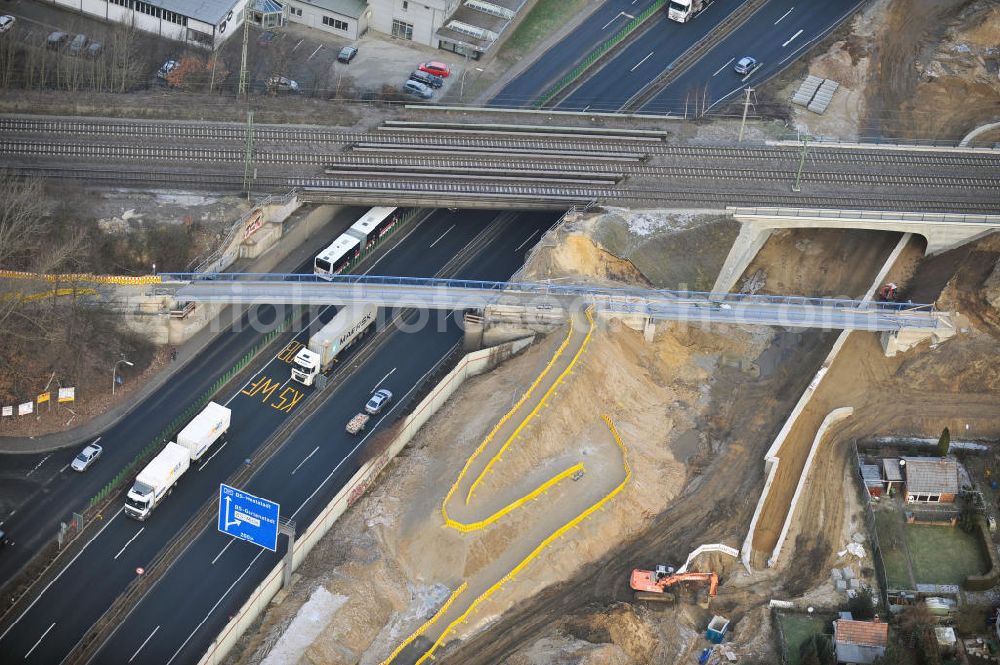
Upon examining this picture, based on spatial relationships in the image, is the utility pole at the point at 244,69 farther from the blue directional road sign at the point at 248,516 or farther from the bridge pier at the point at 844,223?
the blue directional road sign at the point at 248,516

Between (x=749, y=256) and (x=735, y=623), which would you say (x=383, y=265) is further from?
(x=735, y=623)

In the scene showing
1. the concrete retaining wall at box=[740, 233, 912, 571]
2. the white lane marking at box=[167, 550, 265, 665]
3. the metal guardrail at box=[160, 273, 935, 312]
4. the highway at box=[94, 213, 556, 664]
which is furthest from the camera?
the metal guardrail at box=[160, 273, 935, 312]

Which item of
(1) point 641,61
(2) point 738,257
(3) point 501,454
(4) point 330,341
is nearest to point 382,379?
(4) point 330,341

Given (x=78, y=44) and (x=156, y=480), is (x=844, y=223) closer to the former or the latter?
(x=156, y=480)

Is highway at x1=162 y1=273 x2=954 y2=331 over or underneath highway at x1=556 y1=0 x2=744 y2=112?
underneath

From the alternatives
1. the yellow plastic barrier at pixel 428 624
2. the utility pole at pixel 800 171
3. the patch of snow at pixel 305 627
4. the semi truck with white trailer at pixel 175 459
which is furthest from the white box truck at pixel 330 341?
the utility pole at pixel 800 171

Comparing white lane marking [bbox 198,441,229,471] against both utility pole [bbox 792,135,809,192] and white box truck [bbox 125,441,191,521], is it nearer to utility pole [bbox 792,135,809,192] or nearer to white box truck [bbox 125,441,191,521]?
white box truck [bbox 125,441,191,521]

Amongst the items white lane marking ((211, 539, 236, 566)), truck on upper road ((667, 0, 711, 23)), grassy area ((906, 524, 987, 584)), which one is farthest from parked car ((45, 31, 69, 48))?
grassy area ((906, 524, 987, 584))
